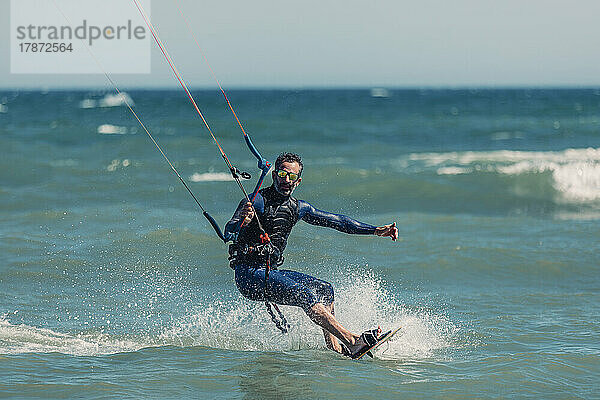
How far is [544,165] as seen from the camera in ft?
73.4

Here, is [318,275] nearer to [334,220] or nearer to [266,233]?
[334,220]

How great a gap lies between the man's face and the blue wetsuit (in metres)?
0.07

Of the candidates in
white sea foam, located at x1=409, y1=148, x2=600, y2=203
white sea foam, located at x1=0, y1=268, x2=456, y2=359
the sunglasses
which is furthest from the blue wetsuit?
white sea foam, located at x1=409, y1=148, x2=600, y2=203

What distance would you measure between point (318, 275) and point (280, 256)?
3.57 metres

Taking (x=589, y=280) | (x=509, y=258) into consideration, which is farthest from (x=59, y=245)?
(x=589, y=280)

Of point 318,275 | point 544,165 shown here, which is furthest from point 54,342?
point 544,165

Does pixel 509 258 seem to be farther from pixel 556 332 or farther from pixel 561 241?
pixel 556 332

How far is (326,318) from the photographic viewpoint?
6.50 m

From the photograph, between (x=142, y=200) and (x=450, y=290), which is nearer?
(x=450, y=290)

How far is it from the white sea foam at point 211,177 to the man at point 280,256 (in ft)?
42.0

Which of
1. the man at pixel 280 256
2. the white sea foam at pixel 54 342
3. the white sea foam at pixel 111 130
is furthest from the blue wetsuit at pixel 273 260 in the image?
the white sea foam at pixel 111 130

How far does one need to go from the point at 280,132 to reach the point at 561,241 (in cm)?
2297

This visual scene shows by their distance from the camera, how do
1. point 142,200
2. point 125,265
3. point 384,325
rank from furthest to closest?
point 142,200 < point 125,265 < point 384,325

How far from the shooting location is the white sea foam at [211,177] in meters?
19.9
